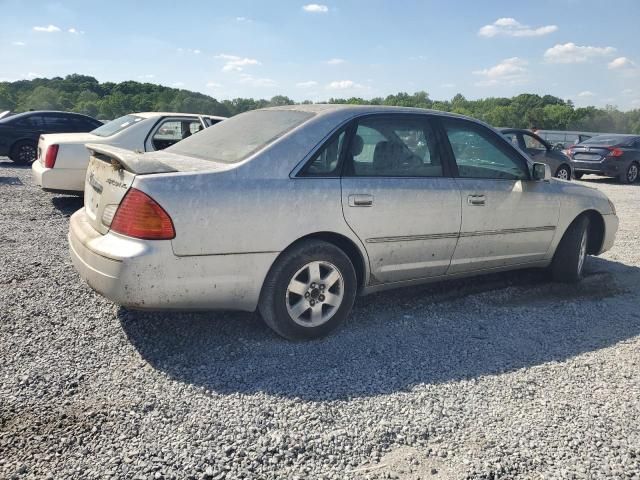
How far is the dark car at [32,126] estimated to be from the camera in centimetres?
1363

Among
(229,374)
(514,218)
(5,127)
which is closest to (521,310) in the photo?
(514,218)

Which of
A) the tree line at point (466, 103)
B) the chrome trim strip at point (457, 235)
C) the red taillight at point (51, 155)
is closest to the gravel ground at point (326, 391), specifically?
the chrome trim strip at point (457, 235)

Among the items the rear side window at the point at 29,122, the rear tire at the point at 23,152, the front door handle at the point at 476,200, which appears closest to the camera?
the front door handle at the point at 476,200

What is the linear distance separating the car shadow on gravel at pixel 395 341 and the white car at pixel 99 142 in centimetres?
461

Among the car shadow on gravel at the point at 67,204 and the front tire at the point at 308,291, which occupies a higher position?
the front tire at the point at 308,291

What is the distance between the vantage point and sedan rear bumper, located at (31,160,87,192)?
7.79 m

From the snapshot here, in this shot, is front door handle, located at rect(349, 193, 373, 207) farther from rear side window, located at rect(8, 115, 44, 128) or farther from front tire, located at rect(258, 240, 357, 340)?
rear side window, located at rect(8, 115, 44, 128)

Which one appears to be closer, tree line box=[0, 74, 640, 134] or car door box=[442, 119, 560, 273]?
car door box=[442, 119, 560, 273]

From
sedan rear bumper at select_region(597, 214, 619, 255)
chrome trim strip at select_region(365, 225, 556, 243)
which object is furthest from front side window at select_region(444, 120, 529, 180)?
sedan rear bumper at select_region(597, 214, 619, 255)

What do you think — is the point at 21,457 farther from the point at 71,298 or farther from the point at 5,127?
the point at 5,127

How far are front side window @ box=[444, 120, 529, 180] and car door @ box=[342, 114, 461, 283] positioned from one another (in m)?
0.20

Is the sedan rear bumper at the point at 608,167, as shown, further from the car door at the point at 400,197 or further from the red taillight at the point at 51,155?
the red taillight at the point at 51,155

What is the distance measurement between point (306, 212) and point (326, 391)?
1134 mm

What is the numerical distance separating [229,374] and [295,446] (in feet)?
2.68
